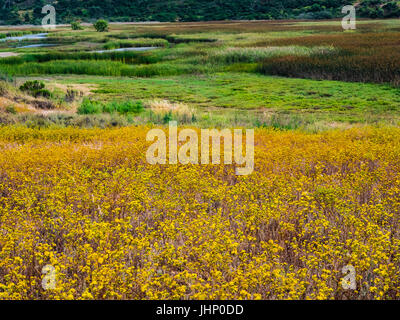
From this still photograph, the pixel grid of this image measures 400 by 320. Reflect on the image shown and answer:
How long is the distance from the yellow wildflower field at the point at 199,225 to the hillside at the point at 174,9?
359 ft

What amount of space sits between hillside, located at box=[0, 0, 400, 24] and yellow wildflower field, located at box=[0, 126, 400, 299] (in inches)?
4308

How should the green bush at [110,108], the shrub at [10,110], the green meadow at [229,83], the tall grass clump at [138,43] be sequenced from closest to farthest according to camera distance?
the shrub at [10,110]
the green meadow at [229,83]
the green bush at [110,108]
the tall grass clump at [138,43]

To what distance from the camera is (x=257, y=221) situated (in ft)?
23.0

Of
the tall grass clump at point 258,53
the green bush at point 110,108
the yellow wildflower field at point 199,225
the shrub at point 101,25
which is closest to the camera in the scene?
the yellow wildflower field at point 199,225

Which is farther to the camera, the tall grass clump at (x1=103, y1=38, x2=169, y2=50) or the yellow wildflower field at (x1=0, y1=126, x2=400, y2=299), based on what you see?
the tall grass clump at (x1=103, y1=38, x2=169, y2=50)

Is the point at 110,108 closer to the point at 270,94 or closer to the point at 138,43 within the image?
the point at 270,94

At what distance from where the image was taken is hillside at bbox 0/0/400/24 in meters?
119

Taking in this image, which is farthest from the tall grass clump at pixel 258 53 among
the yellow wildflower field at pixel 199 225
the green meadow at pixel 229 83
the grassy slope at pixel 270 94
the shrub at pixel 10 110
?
the yellow wildflower field at pixel 199 225

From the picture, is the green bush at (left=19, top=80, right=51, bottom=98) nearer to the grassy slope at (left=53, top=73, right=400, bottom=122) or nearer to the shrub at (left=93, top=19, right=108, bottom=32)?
the grassy slope at (left=53, top=73, right=400, bottom=122)

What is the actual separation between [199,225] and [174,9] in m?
141

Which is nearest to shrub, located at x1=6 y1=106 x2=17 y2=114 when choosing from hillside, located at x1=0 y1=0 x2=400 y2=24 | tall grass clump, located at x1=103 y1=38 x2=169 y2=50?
tall grass clump, located at x1=103 y1=38 x2=169 y2=50

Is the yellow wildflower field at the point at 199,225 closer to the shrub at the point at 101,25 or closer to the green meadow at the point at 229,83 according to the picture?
the green meadow at the point at 229,83

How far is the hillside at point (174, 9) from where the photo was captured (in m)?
119

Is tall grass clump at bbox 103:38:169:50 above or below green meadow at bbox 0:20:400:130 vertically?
above
